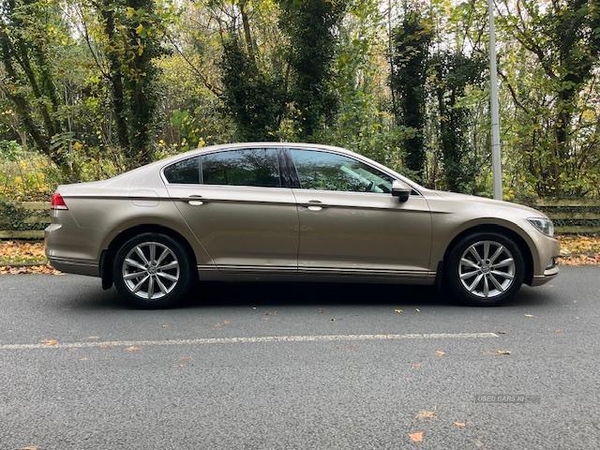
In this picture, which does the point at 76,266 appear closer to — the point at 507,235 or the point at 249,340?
the point at 249,340

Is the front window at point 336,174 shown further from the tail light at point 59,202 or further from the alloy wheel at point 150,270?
the tail light at point 59,202

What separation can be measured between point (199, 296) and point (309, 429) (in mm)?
3387

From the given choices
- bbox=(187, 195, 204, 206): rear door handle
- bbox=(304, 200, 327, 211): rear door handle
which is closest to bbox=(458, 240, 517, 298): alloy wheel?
bbox=(304, 200, 327, 211): rear door handle

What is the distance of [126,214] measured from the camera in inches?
222

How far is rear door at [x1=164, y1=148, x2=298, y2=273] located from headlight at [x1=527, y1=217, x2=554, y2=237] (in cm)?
247

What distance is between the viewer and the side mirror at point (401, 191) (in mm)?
5730

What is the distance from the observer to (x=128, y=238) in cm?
575

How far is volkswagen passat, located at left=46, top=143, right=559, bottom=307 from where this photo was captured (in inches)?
224

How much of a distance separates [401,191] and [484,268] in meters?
1.19

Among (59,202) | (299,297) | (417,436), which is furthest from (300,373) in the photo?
(59,202)

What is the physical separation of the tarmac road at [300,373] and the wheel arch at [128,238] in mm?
483

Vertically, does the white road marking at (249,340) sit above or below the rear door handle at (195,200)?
below

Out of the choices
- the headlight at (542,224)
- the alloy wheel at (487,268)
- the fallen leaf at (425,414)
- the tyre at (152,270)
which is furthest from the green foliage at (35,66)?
the fallen leaf at (425,414)

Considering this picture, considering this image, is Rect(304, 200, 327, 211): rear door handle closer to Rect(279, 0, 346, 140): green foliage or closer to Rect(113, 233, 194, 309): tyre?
Rect(113, 233, 194, 309): tyre
